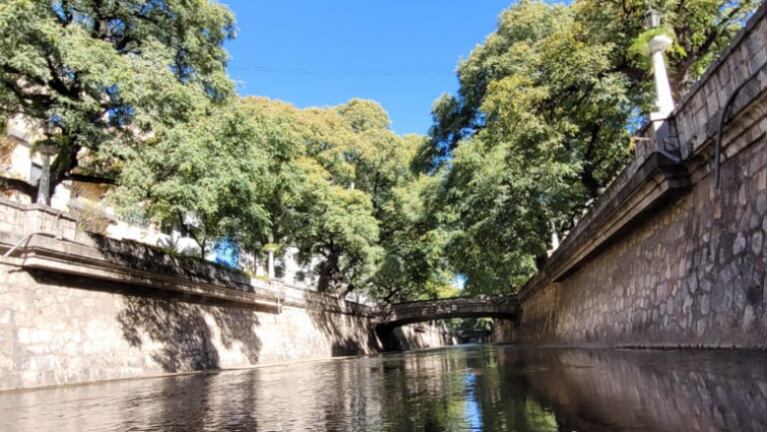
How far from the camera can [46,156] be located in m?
11.3

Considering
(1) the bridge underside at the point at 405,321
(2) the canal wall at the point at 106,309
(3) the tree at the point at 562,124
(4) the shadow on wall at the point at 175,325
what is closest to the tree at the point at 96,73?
(2) the canal wall at the point at 106,309

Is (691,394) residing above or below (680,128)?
below

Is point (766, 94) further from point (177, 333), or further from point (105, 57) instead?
point (177, 333)

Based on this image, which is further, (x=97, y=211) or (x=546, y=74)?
(x=97, y=211)

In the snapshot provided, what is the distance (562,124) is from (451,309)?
1946 centimetres

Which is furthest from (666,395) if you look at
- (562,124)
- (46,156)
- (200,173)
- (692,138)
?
(562,124)

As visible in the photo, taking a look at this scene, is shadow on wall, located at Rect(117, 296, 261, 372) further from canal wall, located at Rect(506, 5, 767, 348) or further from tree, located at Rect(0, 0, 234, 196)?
canal wall, located at Rect(506, 5, 767, 348)

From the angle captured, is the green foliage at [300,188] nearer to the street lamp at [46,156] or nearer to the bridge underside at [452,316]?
the street lamp at [46,156]

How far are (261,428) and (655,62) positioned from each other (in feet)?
26.9

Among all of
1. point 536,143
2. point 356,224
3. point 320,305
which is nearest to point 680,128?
point 536,143

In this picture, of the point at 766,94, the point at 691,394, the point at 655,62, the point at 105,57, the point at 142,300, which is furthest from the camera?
the point at 142,300

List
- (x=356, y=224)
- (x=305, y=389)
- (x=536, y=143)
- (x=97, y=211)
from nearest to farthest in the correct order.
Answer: (x=305, y=389), (x=536, y=143), (x=97, y=211), (x=356, y=224)

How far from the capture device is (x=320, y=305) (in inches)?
1038

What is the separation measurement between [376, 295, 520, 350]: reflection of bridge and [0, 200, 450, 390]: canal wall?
1546 cm
